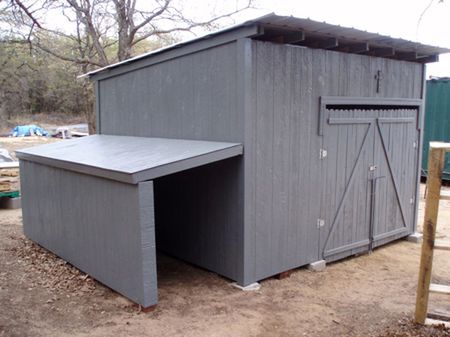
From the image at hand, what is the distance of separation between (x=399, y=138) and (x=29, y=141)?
59.6ft

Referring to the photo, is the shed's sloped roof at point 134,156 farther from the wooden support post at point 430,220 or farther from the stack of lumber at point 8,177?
the stack of lumber at point 8,177

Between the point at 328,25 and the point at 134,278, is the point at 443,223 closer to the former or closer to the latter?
the point at 328,25

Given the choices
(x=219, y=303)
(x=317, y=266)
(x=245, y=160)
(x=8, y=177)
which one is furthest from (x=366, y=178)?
(x=8, y=177)

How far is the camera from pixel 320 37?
4715 millimetres

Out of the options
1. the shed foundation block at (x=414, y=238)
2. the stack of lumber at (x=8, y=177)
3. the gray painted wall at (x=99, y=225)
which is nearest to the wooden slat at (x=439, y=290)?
the gray painted wall at (x=99, y=225)

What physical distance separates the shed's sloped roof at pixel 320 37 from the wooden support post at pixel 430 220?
1594 millimetres

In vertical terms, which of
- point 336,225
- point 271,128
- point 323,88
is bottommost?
point 336,225

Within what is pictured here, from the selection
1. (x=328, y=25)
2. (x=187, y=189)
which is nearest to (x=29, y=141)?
(x=187, y=189)

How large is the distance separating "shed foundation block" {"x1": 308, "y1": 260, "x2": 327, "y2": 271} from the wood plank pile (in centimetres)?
637

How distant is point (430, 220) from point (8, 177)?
7.87m

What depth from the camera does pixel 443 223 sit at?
7516 mm

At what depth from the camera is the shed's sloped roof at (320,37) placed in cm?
408

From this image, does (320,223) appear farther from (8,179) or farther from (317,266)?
(8,179)

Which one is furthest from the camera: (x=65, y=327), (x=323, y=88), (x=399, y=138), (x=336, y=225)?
(x=399, y=138)
